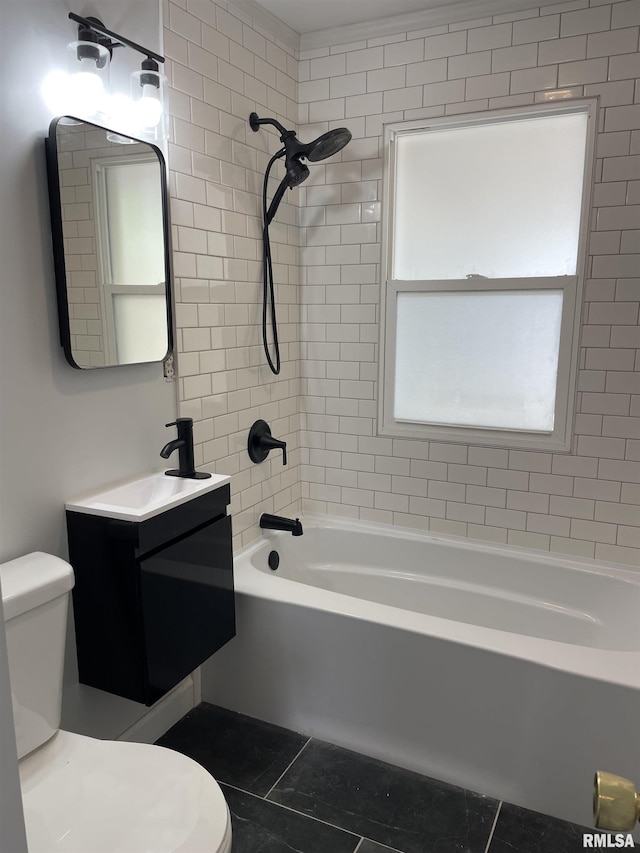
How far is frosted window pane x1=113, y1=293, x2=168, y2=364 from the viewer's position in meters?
1.94

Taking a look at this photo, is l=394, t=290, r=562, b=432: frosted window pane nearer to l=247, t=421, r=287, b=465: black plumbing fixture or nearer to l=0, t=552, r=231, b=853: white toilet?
l=247, t=421, r=287, b=465: black plumbing fixture

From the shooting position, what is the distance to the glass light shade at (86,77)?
171 centimetres

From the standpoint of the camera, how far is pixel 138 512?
1.74 m

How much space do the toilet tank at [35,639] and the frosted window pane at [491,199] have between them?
204 centimetres

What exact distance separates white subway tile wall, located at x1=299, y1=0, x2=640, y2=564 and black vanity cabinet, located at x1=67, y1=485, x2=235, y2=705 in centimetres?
120

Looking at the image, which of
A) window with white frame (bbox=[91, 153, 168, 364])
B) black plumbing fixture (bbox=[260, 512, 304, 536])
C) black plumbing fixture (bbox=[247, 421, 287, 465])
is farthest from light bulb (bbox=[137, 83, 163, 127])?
black plumbing fixture (bbox=[260, 512, 304, 536])

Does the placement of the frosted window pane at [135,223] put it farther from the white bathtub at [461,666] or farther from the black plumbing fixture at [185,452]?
the white bathtub at [461,666]


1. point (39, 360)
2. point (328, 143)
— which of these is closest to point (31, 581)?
point (39, 360)

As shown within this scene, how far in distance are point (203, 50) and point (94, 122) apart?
0.73 meters

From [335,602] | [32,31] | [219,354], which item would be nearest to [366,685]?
[335,602]

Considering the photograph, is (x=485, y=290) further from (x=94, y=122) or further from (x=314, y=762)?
(x=314, y=762)

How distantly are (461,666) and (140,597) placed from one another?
106 centimetres

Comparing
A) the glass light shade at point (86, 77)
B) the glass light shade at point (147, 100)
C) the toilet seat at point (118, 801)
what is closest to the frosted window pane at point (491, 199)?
the glass light shade at point (147, 100)

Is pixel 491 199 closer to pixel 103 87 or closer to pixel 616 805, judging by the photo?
pixel 103 87
